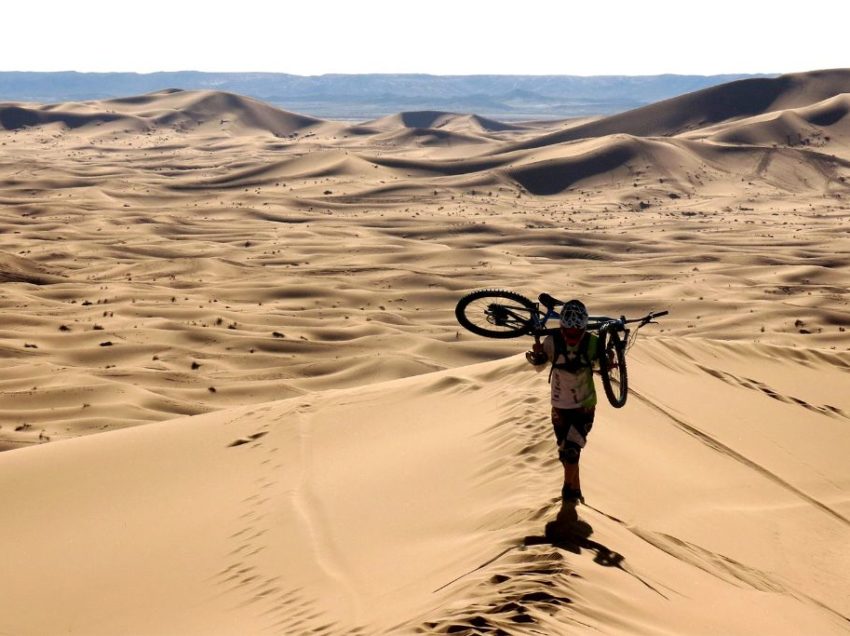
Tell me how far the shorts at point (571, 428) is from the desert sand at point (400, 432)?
335 mm

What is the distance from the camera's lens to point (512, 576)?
4.92 meters

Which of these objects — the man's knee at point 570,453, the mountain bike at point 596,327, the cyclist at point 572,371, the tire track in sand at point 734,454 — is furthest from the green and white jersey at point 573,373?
the tire track in sand at point 734,454

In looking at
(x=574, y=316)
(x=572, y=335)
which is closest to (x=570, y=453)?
(x=572, y=335)

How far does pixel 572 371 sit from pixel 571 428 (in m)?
0.34

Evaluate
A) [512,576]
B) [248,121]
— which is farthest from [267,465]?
[248,121]

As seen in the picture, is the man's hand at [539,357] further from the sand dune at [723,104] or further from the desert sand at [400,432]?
the sand dune at [723,104]

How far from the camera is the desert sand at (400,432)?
563cm

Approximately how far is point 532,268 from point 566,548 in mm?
21689

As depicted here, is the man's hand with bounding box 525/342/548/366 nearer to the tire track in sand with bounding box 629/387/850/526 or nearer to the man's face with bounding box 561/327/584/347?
the man's face with bounding box 561/327/584/347

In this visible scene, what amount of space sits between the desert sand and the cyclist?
18.3 inches

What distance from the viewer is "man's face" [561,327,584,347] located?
6098 mm

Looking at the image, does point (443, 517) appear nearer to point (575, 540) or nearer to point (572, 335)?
point (575, 540)

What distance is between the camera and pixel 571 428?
6.10m

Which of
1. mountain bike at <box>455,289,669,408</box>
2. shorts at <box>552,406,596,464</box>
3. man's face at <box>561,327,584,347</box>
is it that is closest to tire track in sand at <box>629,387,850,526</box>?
mountain bike at <box>455,289,669,408</box>
